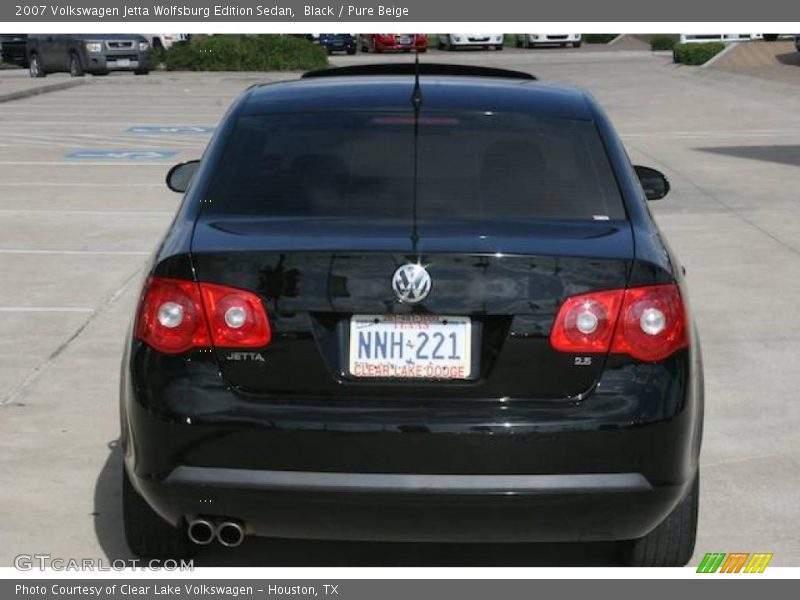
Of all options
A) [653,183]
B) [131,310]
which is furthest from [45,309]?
[653,183]

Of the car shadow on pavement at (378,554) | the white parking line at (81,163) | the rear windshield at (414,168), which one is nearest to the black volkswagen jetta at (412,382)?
the rear windshield at (414,168)

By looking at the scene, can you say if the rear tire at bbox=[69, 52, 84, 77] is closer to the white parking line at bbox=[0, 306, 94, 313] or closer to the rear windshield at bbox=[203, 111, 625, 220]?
the white parking line at bbox=[0, 306, 94, 313]

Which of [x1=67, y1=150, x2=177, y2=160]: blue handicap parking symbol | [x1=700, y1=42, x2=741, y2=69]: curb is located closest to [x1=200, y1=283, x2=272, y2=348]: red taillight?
[x1=67, y1=150, x2=177, y2=160]: blue handicap parking symbol

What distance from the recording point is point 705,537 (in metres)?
5.38

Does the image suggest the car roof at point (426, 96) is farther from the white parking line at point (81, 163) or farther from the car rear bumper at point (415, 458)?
the white parking line at point (81, 163)

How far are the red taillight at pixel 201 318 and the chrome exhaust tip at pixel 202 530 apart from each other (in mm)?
495

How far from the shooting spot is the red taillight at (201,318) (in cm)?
432

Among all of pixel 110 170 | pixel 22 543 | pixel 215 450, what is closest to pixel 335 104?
pixel 215 450

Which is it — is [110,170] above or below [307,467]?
below

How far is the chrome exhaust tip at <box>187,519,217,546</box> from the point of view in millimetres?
4422

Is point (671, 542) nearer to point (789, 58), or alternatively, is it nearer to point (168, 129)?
point (168, 129)

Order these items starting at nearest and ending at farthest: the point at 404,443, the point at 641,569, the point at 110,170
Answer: the point at 404,443, the point at 641,569, the point at 110,170

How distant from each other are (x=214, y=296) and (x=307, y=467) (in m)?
0.55

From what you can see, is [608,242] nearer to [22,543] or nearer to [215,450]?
[215,450]
